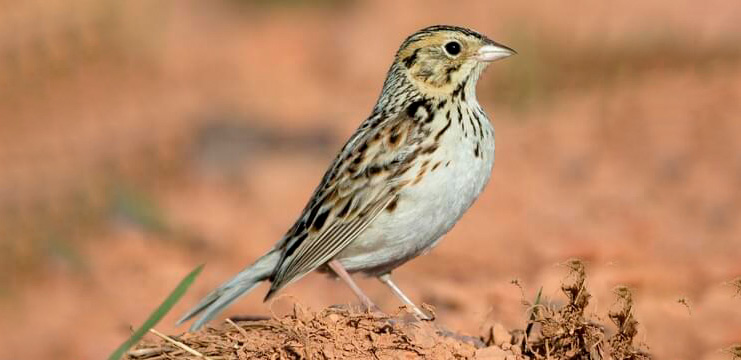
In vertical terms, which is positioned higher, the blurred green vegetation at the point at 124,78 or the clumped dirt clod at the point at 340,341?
the blurred green vegetation at the point at 124,78

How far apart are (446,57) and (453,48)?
0.06 metres

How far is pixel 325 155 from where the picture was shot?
1372 centimetres

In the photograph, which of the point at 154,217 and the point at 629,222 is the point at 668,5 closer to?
the point at 629,222

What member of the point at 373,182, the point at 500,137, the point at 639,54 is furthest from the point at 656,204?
the point at 373,182

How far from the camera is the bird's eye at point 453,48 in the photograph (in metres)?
7.04

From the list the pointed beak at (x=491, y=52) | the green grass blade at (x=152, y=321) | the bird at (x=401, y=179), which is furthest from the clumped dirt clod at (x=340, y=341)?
the pointed beak at (x=491, y=52)

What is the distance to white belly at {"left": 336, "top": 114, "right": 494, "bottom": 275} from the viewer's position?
638 centimetres

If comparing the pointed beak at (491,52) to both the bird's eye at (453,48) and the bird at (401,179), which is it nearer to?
the bird at (401,179)

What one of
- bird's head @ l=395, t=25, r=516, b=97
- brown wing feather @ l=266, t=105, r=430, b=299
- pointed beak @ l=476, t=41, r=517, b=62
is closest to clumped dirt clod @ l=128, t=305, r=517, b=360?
brown wing feather @ l=266, t=105, r=430, b=299

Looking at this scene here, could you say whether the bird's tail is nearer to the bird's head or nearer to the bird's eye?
the bird's head

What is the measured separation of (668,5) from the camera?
17297mm

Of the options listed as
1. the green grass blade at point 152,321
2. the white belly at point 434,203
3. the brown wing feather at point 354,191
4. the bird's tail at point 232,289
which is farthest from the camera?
the bird's tail at point 232,289

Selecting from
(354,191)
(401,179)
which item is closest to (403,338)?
(401,179)

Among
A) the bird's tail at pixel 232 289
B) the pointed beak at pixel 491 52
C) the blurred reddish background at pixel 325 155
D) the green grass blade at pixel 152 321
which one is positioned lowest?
the green grass blade at pixel 152 321
